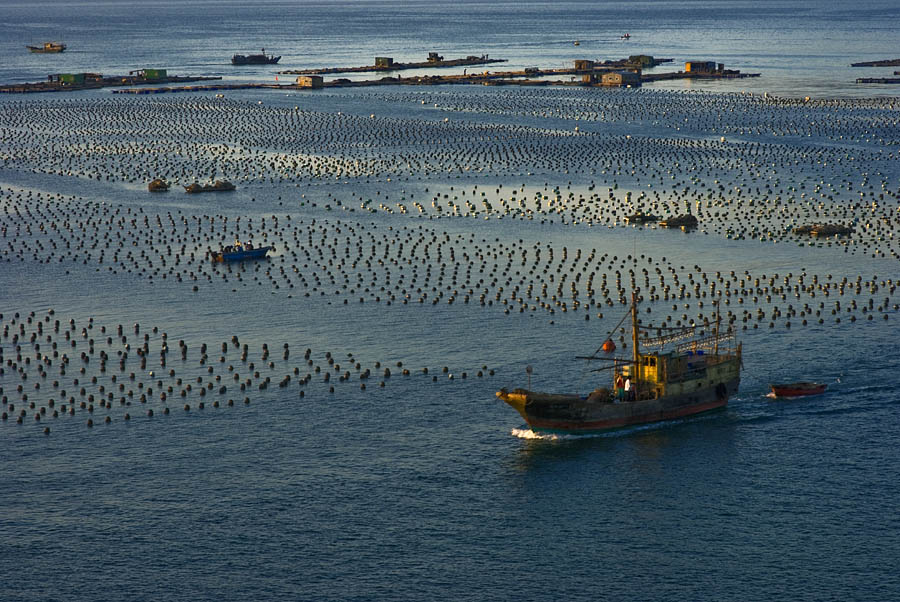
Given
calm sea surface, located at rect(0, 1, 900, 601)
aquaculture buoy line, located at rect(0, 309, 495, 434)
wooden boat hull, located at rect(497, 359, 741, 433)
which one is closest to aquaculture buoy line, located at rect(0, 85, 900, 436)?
aquaculture buoy line, located at rect(0, 309, 495, 434)

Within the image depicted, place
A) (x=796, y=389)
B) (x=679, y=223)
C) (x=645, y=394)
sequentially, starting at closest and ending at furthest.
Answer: (x=645, y=394) < (x=796, y=389) < (x=679, y=223)

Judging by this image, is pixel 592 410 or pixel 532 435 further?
pixel 592 410

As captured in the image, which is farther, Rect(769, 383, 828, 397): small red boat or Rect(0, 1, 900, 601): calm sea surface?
Rect(769, 383, 828, 397): small red boat

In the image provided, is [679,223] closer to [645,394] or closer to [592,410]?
[645,394]

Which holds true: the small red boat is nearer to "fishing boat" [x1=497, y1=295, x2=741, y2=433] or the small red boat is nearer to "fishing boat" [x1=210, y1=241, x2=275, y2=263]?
"fishing boat" [x1=497, y1=295, x2=741, y2=433]

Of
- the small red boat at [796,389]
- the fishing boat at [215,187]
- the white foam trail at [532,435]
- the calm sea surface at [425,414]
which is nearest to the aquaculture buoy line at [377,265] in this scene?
the calm sea surface at [425,414]

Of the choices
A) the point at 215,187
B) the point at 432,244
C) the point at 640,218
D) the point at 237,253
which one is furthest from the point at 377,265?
the point at 215,187

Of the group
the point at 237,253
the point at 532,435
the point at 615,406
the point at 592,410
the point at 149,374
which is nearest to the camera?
the point at 532,435

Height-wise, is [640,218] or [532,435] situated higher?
[640,218]
